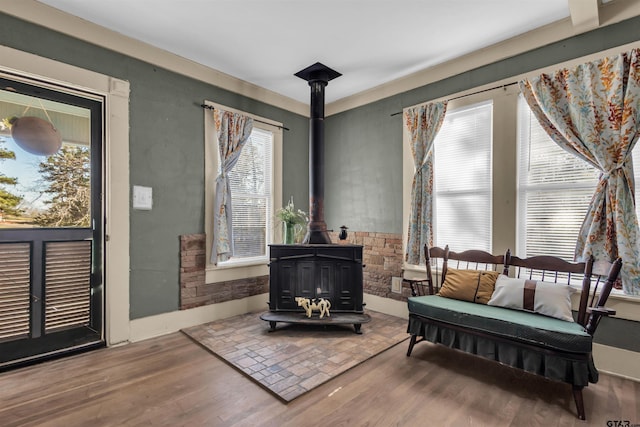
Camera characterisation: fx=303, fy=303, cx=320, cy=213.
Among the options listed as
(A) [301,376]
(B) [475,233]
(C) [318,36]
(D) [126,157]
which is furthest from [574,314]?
(D) [126,157]

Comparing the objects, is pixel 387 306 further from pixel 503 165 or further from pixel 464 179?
pixel 503 165

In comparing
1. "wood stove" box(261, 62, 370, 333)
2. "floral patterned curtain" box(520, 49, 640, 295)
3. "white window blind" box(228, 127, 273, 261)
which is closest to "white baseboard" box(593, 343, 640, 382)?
"floral patterned curtain" box(520, 49, 640, 295)

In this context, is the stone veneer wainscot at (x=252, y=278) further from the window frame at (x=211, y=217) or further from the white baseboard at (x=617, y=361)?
the white baseboard at (x=617, y=361)

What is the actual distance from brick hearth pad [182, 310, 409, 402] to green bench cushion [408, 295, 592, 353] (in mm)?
601

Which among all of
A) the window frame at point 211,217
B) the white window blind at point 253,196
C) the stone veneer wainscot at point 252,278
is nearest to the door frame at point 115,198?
the stone veneer wainscot at point 252,278

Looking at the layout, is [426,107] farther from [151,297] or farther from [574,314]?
[151,297]

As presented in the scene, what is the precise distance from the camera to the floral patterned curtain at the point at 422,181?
3.34 metres

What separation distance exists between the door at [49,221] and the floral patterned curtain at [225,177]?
3.50ft

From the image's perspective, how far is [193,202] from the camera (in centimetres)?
336

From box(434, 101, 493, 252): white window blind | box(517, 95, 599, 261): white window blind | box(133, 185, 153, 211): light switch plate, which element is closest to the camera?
box(517, 95, 599, 261): white window blind

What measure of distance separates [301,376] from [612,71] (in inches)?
131

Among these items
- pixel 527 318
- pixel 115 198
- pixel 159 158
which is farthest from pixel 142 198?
pixel 527 318

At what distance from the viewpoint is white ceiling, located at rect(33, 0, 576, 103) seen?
2.44 metres

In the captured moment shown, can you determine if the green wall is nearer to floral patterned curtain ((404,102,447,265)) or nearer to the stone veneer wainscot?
the stone veneer wainscot
